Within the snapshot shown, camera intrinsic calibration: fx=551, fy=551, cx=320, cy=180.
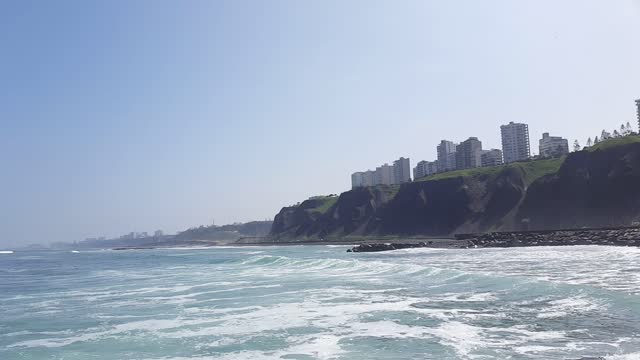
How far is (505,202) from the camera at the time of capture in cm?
11988

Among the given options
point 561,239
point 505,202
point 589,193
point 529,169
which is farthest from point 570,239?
point 529,169

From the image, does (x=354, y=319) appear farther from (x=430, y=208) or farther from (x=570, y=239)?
(x=430, y=208)

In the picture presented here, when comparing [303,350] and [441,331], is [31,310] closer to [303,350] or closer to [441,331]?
[303,350]

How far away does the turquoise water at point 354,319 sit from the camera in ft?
45.5

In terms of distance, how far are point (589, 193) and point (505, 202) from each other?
2403cm

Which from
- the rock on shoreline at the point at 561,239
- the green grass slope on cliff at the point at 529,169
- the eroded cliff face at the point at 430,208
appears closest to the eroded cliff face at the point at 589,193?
the eroded cliff face at the point at 430,208

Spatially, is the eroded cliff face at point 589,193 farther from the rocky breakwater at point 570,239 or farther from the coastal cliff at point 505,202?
the rocky breakwater at point 570,239

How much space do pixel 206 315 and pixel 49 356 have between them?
638cm

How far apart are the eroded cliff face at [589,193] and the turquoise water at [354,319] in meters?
66.1

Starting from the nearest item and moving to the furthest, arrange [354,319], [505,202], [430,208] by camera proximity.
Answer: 1. [354,319]
2. [505,202]
3. [430,208]

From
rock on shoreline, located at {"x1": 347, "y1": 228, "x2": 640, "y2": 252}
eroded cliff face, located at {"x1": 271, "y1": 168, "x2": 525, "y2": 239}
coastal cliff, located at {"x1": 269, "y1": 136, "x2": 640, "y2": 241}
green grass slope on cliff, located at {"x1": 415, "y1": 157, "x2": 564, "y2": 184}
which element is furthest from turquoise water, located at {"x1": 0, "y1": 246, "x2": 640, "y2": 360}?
green grass slope on cliff, located at {"x1": 415, "y1": 157, "x2": 564, "y2": 184}

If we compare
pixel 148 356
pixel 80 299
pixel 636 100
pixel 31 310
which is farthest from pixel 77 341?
pixel 636 100

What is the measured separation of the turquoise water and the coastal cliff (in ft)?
226

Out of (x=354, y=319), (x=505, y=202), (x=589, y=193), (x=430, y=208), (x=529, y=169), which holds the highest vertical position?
(x=529, y=169)
